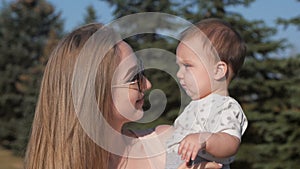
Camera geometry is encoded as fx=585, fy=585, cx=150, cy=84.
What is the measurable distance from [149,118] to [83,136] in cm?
24

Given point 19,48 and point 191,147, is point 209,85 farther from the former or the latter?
point 19,48

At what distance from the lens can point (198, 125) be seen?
1827 mm

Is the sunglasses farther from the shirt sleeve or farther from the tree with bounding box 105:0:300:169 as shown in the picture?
the tree with bounding box 105:0:300:169

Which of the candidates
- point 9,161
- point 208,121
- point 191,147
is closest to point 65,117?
point 191,147

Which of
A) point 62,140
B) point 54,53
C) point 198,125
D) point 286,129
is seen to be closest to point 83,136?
point 62,140

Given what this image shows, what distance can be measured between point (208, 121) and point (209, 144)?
0.22 m

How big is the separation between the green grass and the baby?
19.4m

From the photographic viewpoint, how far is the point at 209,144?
1569 mm

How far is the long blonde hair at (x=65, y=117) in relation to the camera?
4.96 ft

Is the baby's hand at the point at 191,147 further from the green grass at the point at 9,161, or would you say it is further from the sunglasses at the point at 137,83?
the green grass at the point at 9,161

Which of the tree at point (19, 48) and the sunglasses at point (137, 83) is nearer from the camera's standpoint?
the sunglasses at point (137, 83)

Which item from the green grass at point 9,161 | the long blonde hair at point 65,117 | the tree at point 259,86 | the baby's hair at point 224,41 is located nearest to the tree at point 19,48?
the green grass at point 9,161

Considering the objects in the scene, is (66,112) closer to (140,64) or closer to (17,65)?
(140,64)

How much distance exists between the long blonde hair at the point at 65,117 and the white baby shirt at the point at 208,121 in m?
0.28
